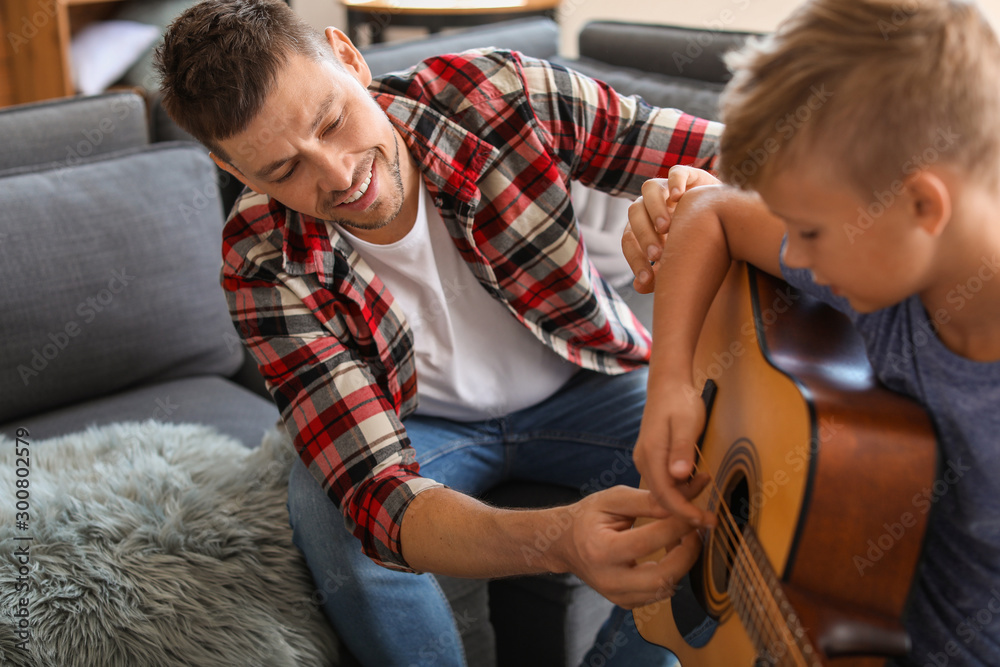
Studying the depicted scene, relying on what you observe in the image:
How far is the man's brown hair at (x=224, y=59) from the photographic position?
0.90 m

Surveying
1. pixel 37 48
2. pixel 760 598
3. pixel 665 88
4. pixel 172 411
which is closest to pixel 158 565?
Result: pixel 172 411

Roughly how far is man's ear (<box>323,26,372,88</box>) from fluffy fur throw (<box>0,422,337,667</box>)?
557 millimetres

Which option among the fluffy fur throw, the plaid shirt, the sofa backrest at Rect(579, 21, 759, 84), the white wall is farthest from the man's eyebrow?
the white wall

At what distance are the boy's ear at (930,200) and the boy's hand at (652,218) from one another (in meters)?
0.39

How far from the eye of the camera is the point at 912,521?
574 millimetres

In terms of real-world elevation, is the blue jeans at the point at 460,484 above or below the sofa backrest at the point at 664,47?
below

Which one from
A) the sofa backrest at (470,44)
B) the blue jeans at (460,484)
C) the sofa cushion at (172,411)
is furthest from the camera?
the sofa backrest at (470,44)

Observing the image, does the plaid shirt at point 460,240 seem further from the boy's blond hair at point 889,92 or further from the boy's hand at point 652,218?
the boy's blond hair at point 889,92

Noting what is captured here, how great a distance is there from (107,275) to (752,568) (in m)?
1.26

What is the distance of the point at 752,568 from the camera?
0.62 m

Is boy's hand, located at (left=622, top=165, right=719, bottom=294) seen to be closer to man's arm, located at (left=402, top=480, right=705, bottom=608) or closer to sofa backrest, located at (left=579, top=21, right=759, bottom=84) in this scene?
man's arm, located at (left=402, top=480, right=705, bottom=608)

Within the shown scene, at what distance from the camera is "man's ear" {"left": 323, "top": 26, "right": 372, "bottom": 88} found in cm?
109

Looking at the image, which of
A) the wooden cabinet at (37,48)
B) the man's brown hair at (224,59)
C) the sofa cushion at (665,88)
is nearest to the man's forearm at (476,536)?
the man's brown hair at (224,59)

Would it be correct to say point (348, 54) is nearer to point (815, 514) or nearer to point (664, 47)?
point (815, 514)
